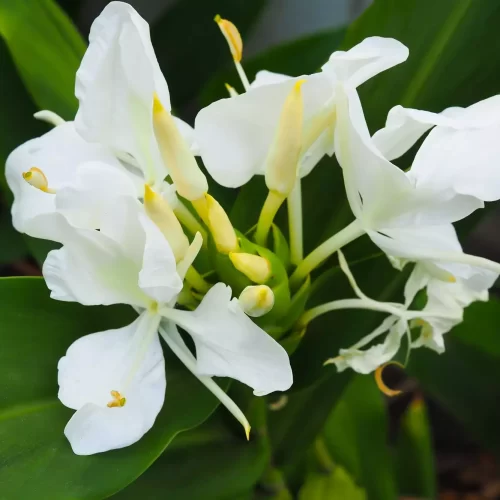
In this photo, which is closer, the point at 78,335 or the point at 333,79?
the point at 333,79

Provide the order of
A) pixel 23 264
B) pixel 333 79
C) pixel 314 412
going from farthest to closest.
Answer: pixel 23 264 → pixel 314 412 → pixel 333 79

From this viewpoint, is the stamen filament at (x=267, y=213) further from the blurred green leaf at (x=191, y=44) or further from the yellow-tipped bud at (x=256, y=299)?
the blurred green leaf at (x=191, y=44)

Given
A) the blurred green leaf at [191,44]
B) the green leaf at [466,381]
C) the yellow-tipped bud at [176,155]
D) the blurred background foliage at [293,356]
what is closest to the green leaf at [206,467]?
the blurred background foliage at [293,356]

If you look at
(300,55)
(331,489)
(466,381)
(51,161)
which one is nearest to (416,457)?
(466,381)

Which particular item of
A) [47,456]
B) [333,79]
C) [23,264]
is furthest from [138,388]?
[23,264]

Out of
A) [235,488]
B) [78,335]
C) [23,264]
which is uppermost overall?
[78,335]

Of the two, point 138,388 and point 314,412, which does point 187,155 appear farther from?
point 314,412

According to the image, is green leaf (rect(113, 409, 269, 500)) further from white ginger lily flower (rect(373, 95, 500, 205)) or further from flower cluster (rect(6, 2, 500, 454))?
white ginger lily flower (rect(373, 95, 500, 205))
